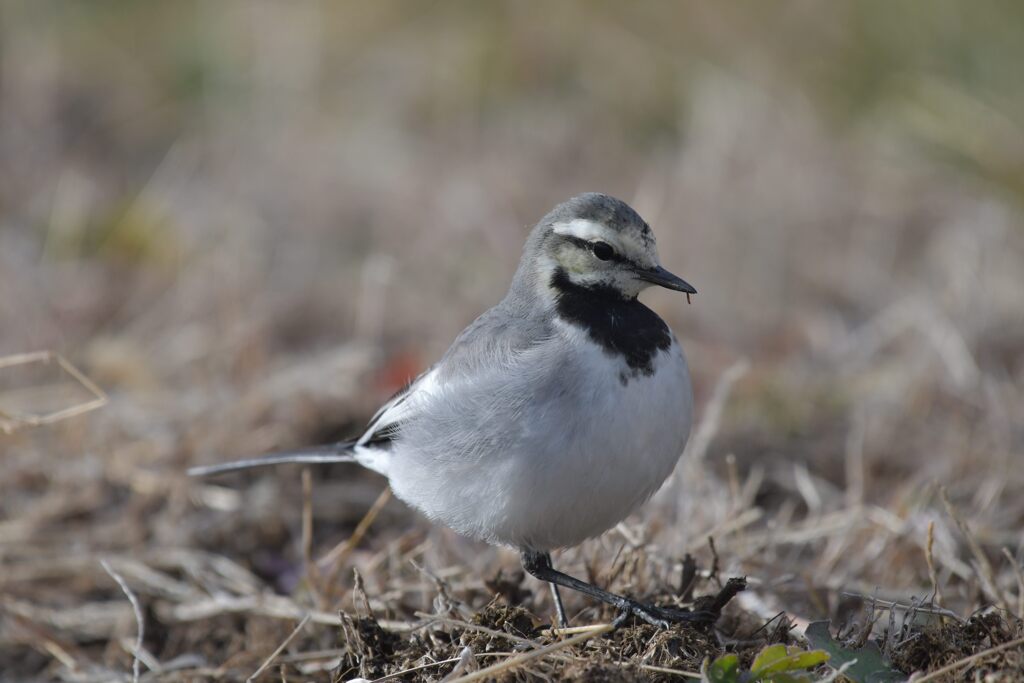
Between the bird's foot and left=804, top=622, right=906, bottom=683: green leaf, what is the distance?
410mm

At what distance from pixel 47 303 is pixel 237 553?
2.42 metres

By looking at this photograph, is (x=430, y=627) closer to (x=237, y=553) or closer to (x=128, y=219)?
(x=237, y=553)

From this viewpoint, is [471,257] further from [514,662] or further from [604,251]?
[514,662]

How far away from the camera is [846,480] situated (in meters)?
5.29

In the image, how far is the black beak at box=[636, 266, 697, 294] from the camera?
363 centimetres

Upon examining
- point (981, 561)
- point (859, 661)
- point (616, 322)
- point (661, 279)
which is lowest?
point (859, 661)

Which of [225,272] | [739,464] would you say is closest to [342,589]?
[739,464]

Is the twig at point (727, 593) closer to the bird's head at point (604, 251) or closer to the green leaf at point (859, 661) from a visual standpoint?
the green leaf at point (859, 661)

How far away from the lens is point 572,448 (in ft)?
11.0

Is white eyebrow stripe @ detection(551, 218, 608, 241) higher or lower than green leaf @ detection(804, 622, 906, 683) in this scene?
higher

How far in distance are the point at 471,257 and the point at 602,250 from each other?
4.03 metres

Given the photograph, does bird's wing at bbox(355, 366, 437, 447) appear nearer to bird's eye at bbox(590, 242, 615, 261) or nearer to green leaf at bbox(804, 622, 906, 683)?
bird's eye at bbox(590, 242, 615, 261)

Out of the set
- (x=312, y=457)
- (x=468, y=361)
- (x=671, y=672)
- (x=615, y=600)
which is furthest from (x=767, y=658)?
(x=312, y=457)

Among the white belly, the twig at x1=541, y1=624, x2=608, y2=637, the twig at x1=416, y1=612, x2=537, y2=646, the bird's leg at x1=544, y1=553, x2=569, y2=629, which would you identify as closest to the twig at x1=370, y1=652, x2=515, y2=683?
the twig at x1=416, y1=612, x2=537, y2=646
